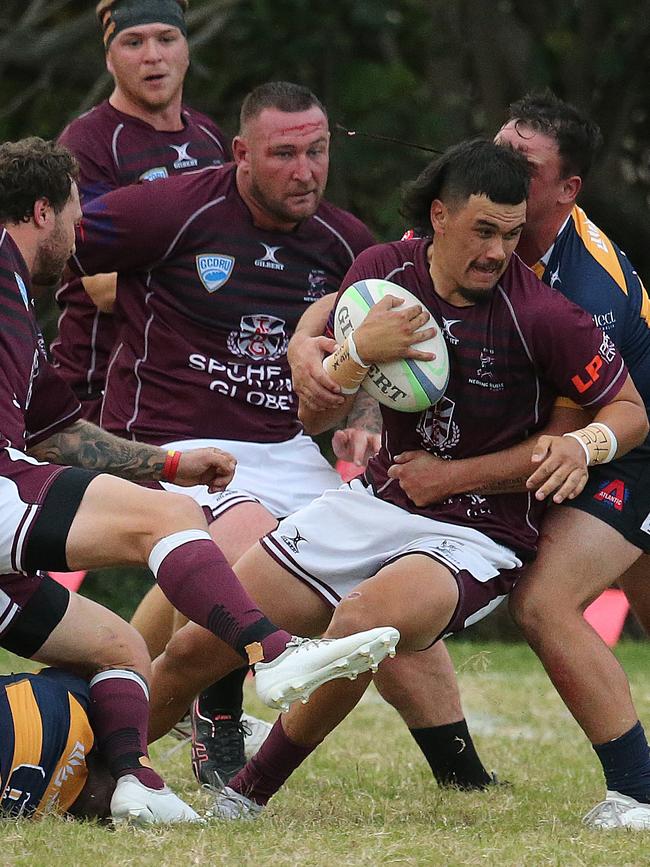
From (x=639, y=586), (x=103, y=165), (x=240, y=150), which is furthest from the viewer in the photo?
(x=103, y=165)

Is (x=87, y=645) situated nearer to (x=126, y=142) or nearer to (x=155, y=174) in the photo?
(x=155, y=174)

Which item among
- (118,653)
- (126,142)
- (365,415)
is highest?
(126,142)

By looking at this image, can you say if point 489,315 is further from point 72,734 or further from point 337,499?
point 72,734

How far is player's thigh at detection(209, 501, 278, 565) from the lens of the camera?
5230mm

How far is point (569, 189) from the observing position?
4.79 meters

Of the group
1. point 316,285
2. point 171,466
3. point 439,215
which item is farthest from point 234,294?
point 439,215

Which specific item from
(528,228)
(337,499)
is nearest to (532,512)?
(337,499)

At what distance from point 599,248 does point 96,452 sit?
1.73m

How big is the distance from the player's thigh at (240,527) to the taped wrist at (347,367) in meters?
1.01

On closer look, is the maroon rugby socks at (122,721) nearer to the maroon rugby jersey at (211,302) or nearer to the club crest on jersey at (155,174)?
the maroon rugby jersey at (211,302)

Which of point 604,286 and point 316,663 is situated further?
point 604,286

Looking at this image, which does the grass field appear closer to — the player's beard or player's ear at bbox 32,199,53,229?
the player's beard

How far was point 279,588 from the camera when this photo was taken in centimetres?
455

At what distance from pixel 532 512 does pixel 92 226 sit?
6.65 feet
